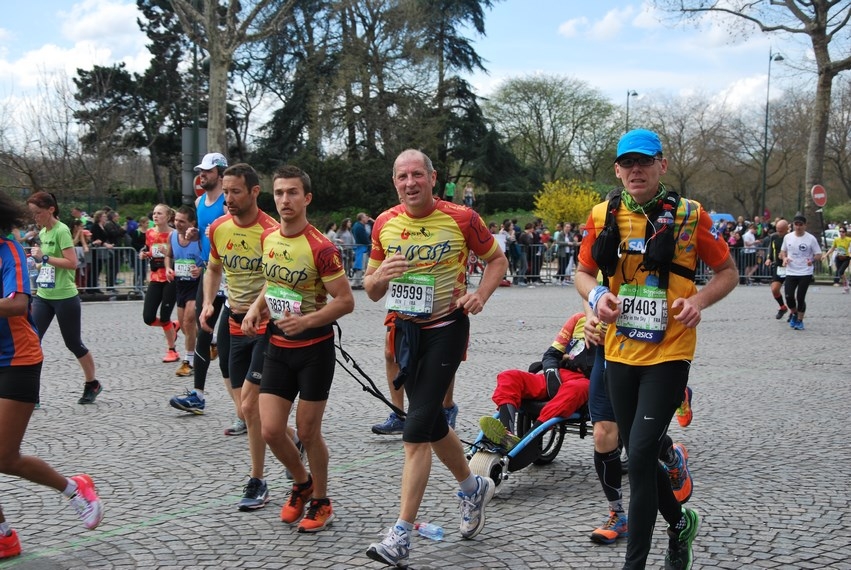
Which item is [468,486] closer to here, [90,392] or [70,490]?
[70,490]

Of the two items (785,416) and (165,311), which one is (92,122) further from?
(785,416)

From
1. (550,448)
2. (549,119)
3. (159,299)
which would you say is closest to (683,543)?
(550,448)

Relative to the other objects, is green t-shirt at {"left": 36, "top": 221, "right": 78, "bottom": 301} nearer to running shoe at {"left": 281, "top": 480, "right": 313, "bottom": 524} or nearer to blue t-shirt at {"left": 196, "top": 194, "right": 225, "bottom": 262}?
blue t-shirt at {"left": 196, "top": 194, "right": 225, "bottom": 262}

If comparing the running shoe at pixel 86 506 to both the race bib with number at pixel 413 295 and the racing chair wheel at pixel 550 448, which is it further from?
the racing chair wheel at pixel 550 448

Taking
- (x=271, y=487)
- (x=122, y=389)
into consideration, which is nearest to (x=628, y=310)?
(x=271, y=487)

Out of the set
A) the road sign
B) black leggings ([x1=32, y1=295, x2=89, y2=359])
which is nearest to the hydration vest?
black leggings ([x1=32, y1=295, x2=89, y2=359])

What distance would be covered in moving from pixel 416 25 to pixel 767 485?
36.4 metres

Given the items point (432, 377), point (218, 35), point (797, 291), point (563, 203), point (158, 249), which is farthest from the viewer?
point (563, 203)

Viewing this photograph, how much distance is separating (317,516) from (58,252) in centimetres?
458

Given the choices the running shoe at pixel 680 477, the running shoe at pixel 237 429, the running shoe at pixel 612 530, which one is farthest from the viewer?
the running shoe at pixel 237 429

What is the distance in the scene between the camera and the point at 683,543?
3.97m

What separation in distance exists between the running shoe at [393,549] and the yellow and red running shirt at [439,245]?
1125 millimetres

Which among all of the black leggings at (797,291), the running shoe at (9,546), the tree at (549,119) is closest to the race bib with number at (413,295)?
the running shoe at (9,546)

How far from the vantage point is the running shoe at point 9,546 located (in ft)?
13.9
